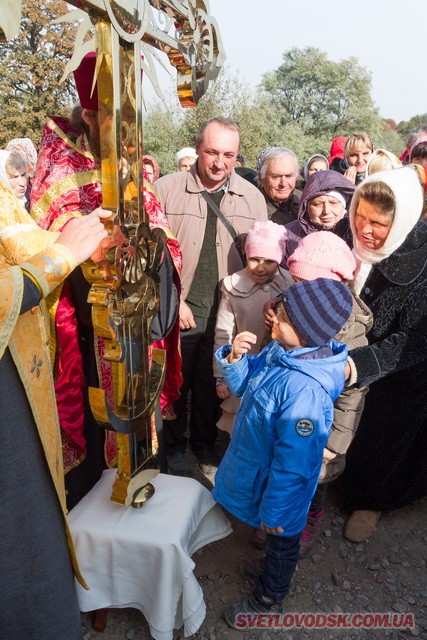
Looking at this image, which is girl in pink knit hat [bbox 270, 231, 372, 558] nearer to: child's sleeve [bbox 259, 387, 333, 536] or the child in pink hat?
the child in pink hat

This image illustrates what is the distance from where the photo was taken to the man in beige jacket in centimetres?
288

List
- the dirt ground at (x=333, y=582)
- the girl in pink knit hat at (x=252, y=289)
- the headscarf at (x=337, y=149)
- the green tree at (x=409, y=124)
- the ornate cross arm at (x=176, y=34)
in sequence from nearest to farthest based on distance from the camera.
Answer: the ornate cross arm at (x=176, y=34) → the dirt ground at (x=333, y=582) → the girl in pink knit hat at (x=252, y=289) → the headscarf at (x=337, y=149) → the green tree at (x=409, y=124)

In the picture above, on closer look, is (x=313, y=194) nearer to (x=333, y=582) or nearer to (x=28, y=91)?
(x=333, y=582)

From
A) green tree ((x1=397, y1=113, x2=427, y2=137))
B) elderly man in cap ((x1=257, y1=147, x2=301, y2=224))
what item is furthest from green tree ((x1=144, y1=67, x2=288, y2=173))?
green tree ((x1=397, y1=113, x2=427, y2=137))

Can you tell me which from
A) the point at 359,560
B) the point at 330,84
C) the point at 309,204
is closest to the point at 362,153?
the point at 309,204

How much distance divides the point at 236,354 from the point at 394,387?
3.30 feet

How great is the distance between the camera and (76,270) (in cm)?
202

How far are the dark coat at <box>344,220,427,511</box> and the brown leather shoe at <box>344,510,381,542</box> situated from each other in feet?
0.15

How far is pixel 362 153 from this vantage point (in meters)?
5.19

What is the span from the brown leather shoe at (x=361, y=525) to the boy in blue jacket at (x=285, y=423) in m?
0.73

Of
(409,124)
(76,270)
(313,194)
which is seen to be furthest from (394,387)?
(409,124)

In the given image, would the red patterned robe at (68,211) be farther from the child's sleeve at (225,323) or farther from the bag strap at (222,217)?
the bag strap at (222,217)

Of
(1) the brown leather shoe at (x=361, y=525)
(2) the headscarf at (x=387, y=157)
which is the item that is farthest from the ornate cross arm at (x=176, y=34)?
(1) the brown leather shoe at (x=361, y=525)

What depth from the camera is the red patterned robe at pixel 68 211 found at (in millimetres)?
1969
